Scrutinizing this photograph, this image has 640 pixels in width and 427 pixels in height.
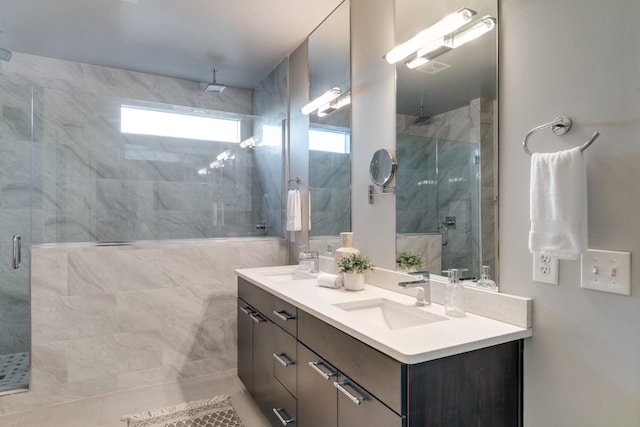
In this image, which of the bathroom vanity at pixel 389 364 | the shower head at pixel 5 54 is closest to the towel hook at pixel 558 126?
the bathroom vanity at pixel 389 364

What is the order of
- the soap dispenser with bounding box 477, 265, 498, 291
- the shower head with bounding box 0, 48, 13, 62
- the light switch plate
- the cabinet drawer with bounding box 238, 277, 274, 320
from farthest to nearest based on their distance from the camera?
the shower head with bounding box 0, 48, 13, 62, the cabinet drawer with bounding box 238, 277, 274, 320, the soap dispenser with bounding box 477, 265, 498, 291, the light switch plate

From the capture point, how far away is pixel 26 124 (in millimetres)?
2514

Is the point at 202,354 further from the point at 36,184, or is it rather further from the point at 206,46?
the point at 206,46

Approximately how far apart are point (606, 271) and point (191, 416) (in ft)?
7.52

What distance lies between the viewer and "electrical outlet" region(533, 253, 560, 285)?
47.4 inches

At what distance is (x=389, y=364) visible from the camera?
112 cm

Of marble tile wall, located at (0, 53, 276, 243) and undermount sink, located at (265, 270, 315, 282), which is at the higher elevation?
marble tile wall, located at (0, 53, 276, 243)

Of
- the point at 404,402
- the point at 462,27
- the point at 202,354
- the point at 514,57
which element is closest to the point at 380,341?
the point at 404,402

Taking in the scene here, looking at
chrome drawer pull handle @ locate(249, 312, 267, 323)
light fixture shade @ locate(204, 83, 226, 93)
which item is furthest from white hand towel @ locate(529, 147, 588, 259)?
light fixture shade @ locate(204, 83, 226, 93)

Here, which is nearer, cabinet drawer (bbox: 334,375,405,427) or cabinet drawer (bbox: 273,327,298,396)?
cabinet drawer (bbox: 334,375,405,427)

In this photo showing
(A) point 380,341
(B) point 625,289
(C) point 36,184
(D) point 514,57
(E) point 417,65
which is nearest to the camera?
(B) point 625,289

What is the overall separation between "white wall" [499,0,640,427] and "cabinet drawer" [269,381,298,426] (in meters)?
1.01

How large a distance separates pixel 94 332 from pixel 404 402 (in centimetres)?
239

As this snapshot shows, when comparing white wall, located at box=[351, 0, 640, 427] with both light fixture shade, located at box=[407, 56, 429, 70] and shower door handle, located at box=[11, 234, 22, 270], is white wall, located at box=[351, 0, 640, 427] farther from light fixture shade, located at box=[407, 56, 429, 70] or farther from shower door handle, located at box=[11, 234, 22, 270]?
shower door handle, located at box=[11, 234, 22, 270]
